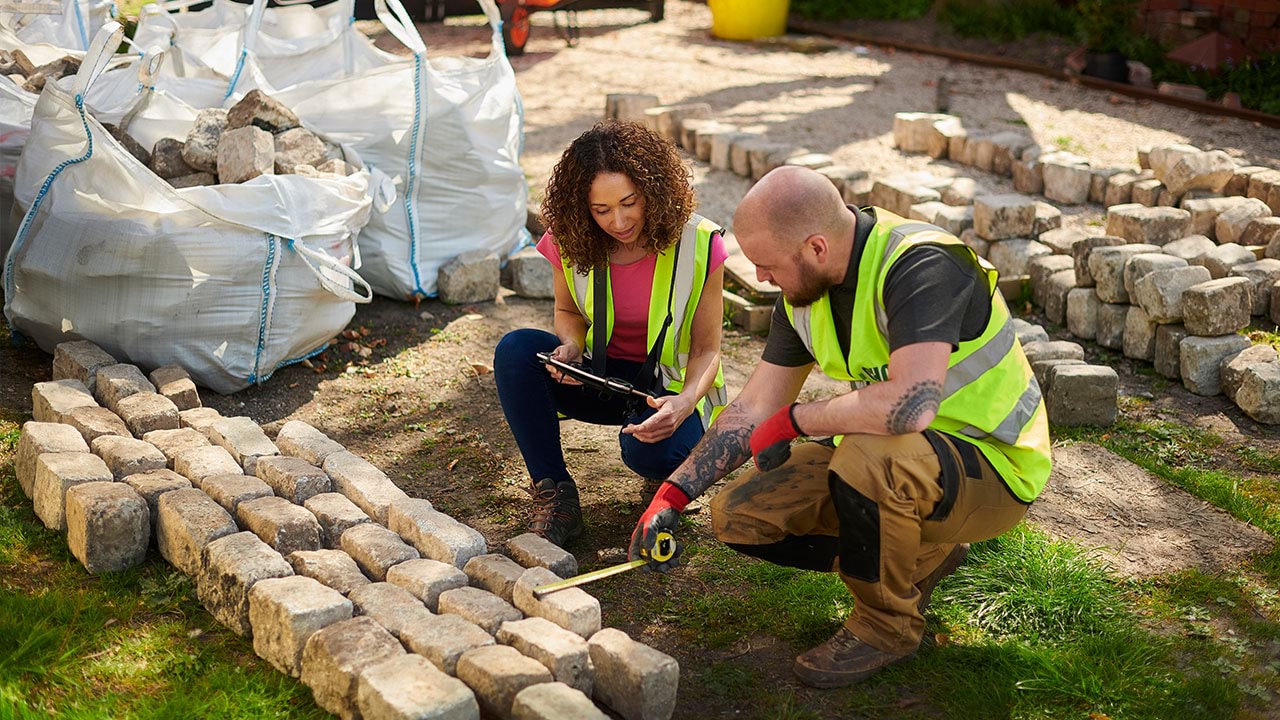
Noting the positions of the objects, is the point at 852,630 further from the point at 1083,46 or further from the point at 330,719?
the point at 1083,46

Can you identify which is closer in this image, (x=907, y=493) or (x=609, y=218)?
(x=907, y=493)

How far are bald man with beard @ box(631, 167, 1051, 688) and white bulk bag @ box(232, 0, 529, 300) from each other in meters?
2.59

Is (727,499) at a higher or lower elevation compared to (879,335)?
lower

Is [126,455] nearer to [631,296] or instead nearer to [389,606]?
[389,606]

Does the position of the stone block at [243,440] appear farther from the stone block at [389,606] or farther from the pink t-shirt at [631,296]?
the pink t-shirt at [631,296]

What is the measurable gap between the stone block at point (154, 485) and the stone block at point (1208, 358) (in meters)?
3.58

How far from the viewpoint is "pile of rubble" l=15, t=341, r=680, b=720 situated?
2.55m

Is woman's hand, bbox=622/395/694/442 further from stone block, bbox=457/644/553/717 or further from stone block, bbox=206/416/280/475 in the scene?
stone block, bbox=206/416/280/475

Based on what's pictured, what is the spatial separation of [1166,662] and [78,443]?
3.05 meters

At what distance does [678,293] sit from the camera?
11.3 ft

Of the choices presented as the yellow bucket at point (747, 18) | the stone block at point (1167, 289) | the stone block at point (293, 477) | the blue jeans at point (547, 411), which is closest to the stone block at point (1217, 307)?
the stone block at point (1167, 289)

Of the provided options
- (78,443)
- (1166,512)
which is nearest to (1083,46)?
(1166,512)

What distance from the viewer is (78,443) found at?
11.5 feet

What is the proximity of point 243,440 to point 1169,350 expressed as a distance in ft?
11.4
